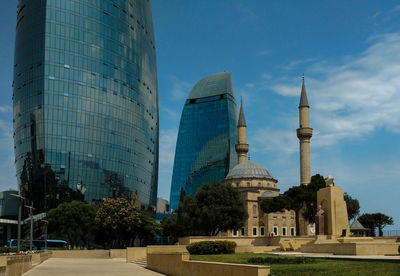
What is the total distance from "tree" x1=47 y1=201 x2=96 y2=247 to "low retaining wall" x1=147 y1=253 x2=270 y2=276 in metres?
45.1

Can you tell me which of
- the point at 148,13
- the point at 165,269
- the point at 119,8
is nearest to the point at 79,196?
the point at 119,8

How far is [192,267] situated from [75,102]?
82053mm

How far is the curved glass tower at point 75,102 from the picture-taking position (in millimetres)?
99625

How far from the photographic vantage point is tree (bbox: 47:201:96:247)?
3216 inches

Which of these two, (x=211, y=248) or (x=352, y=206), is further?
(x=352, y=206)

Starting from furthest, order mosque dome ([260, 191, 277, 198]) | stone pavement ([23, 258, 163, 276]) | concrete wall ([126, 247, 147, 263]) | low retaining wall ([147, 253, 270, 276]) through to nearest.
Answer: mosque dome ([260, 191, 277, 198]) < concrete wall ([126, 247, 147, 263]) < stone pavement ([23, 258, 163, 276]) < low retaining wall ([147, 253, 270, 276])

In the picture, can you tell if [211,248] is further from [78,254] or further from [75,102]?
[75,102]

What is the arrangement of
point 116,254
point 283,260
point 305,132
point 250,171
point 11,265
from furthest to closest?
point 250,171, point 305,132, point 116,254, point 283,260, point 11,265

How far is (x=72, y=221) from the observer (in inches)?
3238

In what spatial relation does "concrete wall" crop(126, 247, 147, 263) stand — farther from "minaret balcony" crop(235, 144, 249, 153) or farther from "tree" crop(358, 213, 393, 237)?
"minaret balcony" crop(235, 144, 249, 153)

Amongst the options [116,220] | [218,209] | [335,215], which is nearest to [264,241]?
[218,209]

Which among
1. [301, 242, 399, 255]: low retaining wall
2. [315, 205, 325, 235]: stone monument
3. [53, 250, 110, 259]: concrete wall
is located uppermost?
[315, 205, 325, 235]: stone monument

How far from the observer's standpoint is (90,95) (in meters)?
105

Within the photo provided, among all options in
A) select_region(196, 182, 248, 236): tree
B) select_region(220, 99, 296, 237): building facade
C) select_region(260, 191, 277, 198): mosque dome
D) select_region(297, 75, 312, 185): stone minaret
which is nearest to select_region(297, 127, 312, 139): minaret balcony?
select_region(297, 75, 312, 185): stone minaret
